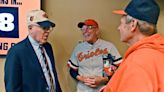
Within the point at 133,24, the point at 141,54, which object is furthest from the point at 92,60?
the point at 141,54

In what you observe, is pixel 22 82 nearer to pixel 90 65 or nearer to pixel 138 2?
pixel 90 65

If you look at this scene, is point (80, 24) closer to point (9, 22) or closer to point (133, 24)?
point (9, 22)

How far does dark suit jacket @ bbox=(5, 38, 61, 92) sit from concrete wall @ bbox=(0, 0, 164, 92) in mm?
754

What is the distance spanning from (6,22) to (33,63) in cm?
78

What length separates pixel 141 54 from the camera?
4.40ft

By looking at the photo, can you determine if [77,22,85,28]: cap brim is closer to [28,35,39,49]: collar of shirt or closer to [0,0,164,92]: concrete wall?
[0,0,164,92]: concrete wall

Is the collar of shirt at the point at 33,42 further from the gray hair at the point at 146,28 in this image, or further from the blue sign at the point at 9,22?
the gray hair at the point at 146,28

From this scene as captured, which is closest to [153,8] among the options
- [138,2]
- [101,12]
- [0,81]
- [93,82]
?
[138,2]

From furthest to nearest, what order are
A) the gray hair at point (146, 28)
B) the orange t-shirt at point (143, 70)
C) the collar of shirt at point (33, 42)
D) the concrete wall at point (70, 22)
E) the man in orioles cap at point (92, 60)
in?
the concrete wall at point (70, 22)
the man in orioles cap at point (92, 60)
the collar of shirt at point (33, 42)
the gray hair at point (146, 28)
the orange t-shirt at point (143, 70)

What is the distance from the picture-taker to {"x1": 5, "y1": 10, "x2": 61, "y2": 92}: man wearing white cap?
2.29 m

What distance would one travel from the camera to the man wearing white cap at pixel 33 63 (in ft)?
7.50

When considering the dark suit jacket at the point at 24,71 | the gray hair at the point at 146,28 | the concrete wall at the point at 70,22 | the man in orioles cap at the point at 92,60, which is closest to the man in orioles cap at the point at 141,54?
the gray hair at the point at 146,28

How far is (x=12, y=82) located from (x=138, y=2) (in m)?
1.17

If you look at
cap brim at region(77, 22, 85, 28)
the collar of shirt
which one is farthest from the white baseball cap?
cap brim at region(77, 22, 85, 28)
